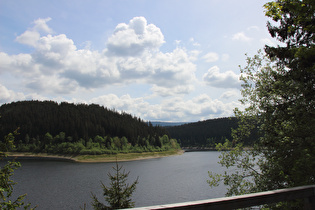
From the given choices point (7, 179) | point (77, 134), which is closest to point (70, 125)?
point (77, 134)

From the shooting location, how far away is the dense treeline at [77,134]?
6117 inches

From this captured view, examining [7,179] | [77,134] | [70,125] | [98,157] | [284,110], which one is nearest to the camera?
[7,179]

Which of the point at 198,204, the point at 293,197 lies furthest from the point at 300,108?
the point at 198,204

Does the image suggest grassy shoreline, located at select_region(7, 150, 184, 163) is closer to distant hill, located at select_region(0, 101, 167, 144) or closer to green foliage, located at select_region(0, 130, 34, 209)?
distant hill, located at select_region(0, 101, 167, 144)

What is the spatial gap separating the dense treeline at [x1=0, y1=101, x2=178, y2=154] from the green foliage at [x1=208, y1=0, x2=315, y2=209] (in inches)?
5275

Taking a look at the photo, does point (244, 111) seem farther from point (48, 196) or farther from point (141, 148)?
point (141, 148)

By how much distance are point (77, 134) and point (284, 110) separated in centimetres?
16500

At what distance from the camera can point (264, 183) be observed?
1421cm

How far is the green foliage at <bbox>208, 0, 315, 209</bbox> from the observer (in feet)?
36.4

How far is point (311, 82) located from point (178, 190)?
136 feet

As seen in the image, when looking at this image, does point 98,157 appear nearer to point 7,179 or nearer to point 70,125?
point 70,125

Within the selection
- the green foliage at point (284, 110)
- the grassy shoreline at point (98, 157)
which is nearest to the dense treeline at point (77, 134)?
the grassy shoreline at point (98, 157)

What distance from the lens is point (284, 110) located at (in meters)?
14.4

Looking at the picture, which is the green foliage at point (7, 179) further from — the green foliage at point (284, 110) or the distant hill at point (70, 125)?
the distant hill at point (70, 125)
